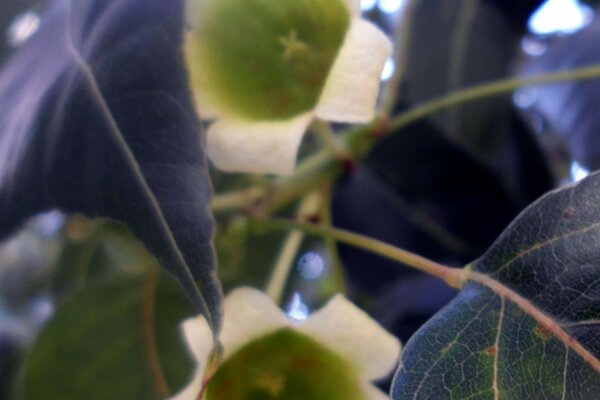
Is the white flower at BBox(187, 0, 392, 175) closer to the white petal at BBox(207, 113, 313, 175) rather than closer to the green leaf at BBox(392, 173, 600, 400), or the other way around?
the white petal at BBox(207, 113, 313, 175)

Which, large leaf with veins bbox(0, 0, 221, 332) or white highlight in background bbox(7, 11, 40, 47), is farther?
white highlight in background bbox(7, 11, 40, 47)

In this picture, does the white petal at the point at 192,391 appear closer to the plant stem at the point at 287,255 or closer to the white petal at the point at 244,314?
the white petal at the point at 244,314

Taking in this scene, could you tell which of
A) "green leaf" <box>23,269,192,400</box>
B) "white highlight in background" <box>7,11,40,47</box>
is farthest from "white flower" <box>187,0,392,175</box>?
"white highlight in background" <box>7,11,40,47</box>

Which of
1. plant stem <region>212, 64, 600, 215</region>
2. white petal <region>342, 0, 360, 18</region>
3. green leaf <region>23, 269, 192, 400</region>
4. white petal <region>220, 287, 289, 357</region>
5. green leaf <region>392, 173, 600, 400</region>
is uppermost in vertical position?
white petal <region>342, 0, 360, 18</region>

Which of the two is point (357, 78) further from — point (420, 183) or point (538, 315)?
→ point (420, 183)

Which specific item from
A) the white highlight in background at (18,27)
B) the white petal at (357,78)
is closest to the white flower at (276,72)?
the white petal at (357,78)

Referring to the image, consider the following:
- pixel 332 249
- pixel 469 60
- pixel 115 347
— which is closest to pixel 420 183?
pixel 469 60

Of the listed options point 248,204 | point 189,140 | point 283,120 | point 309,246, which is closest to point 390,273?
point 309,246
